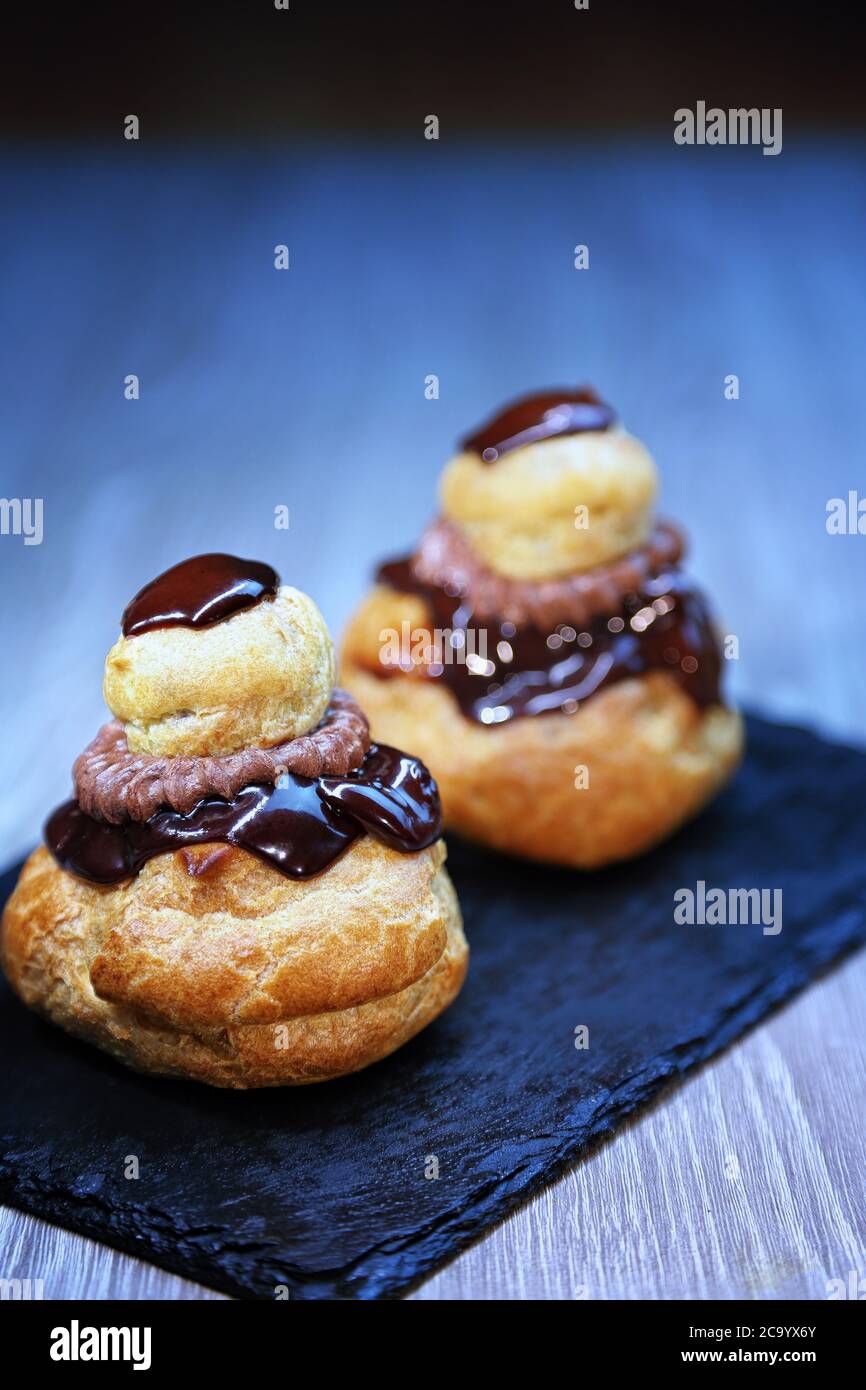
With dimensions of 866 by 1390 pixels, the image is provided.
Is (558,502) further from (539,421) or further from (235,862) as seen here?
(235,862)

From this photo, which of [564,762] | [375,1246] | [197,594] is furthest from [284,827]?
[564,762]

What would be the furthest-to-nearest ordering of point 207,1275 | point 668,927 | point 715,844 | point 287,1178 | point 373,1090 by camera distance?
point 715,844 → point 668,927 → point 373,1090 → point 287,1178 → point 207,1275

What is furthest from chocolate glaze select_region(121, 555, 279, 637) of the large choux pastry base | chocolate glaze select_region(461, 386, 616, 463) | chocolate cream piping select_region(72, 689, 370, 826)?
chocolate glaze select_region(461, 386, 616, 463)

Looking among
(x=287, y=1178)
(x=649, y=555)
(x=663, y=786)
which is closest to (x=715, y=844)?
(x=663, y=786)

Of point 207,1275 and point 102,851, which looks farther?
point 102,851

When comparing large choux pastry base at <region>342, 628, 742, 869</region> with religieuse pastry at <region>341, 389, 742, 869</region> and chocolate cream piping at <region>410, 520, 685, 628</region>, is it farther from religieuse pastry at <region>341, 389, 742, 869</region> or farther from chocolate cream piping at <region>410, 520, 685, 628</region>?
chocolate cream piping at <region>410, 520, 685, 628</region>

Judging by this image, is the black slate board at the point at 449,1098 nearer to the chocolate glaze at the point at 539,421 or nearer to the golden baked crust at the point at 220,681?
the golden baked crust at the point at 220,681

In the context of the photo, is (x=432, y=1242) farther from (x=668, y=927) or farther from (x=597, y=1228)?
(x=668, y=927)
